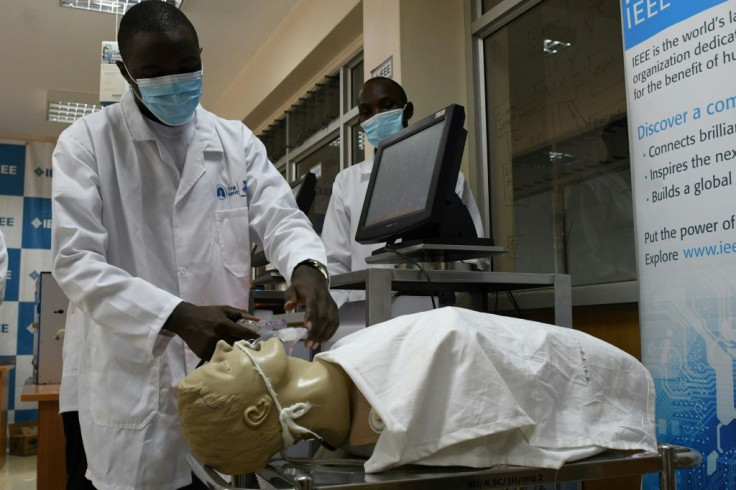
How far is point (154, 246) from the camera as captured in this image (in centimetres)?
144

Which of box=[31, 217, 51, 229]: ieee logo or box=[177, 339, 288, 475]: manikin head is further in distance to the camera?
box=[31, 217, 51, 229]: ieee logo

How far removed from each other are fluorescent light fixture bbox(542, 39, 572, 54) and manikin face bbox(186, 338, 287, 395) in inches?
93.0

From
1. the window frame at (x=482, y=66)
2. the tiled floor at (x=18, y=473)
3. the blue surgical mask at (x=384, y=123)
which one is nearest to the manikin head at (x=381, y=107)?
the blue surgical mask at (x=384, y=123)

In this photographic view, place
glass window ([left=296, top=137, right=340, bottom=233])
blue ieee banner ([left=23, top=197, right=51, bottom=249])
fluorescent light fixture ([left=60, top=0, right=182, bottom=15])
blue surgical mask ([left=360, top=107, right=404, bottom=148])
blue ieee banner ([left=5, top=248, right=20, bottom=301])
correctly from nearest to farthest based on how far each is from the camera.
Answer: blue surgical mask ([left=360, top=107, right=404, bottom=148])
fluorescent light fixture ([left=60, top=0, right=182, bottom=15])
glass window ([left=296, top=137, right=340, bottom=233])
blue ieee banner ([left=5, top=248, right=20, bottom=301])
blue ieee banner ([left=23, top=197, right=51, bottom=249])

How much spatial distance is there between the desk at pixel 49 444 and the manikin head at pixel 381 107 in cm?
165

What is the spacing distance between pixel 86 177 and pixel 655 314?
144 cm

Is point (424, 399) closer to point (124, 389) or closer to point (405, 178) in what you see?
point (124, 389)

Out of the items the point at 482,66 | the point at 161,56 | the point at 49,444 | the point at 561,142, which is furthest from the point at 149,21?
the point at 482,66

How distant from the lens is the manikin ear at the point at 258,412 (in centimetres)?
95

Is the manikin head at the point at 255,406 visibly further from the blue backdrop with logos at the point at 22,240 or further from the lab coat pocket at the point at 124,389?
the blue backdrop with logos at the point at 22,240

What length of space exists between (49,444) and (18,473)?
2705mm

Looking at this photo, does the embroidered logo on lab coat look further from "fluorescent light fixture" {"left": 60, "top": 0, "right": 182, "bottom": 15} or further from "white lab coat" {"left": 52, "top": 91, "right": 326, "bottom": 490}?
"fluorescent light fixture" {"left": 60, "top": 0, "right": 182, "bottom": 15}

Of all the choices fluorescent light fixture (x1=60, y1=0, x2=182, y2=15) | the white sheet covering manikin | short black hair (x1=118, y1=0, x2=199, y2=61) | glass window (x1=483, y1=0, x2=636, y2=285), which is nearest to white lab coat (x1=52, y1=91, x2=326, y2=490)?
short black hair (x1=118, y1=0, x2=199, y2=61)

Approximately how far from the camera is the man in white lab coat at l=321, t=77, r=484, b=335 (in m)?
2.78
